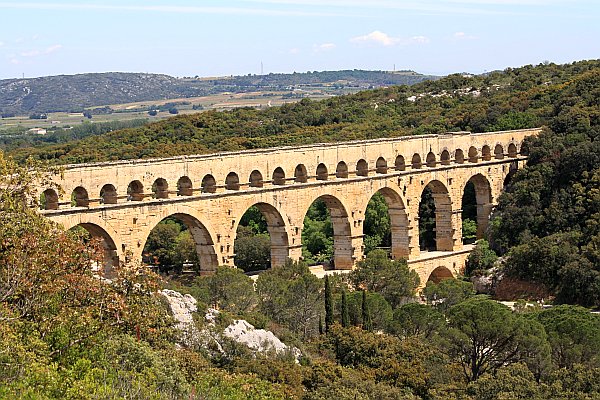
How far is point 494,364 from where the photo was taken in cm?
3158

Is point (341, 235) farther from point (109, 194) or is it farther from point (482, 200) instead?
point (109, 194)

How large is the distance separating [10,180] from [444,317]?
17.4 m

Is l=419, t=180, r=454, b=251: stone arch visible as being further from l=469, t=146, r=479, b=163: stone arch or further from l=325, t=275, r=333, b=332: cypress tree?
l=325, t=275, r=333, b=332: cypress tree

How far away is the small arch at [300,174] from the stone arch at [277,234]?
193cm

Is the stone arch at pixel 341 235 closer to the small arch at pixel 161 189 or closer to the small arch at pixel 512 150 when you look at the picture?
the small arch at pixel 161 189

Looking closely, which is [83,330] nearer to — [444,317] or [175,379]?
[175,379]

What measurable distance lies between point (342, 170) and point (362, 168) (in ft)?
4.67

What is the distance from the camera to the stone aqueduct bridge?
124 ft

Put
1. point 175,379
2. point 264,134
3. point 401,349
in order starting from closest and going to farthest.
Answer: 1. point 175,379
2. point 401,349
3. point 264,134

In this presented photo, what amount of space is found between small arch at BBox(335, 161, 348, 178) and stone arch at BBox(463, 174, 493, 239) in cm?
971

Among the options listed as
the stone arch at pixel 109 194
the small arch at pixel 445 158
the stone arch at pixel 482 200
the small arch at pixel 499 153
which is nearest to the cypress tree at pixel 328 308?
the stone arch at pixel 109 194

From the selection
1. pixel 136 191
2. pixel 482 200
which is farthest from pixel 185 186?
pixel 482 200

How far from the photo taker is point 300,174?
149 ft

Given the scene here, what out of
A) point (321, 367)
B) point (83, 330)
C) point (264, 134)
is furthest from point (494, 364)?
point (264, 134)
